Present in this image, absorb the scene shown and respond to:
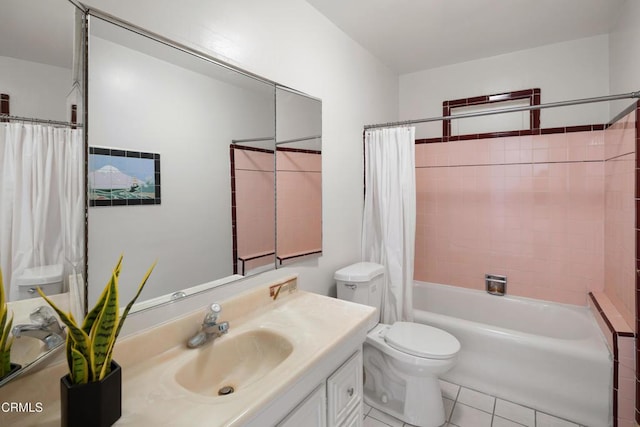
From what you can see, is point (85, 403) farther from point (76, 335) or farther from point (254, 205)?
point (254, 205)

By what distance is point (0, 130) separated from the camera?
25.9 inches

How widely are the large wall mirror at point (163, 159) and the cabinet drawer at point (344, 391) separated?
2.12 ft

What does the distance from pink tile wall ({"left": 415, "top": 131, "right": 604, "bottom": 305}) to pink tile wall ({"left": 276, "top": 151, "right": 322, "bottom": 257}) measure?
5.07 feet

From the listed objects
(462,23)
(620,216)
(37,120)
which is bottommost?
(620,216)

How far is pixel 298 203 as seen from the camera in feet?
6.15

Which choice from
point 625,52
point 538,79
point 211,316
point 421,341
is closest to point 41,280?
point 211,316

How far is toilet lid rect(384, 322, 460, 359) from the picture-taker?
180 cm

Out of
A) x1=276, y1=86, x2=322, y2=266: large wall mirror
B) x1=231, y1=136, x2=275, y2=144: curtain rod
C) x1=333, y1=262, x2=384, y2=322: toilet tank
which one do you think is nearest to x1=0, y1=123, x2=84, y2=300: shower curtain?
x1=231, y1=136, x2=275, y2=144: curtain rod

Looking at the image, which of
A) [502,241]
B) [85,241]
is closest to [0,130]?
[85,241]

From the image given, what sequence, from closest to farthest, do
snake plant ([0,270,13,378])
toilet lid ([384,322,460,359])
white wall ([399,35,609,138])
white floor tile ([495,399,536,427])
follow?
snake plant ([0,270,13,378])
toilet lid ([384,322,460,359])
white floor tile ([495,399,536,427])
white wall ([399,35,609,138])

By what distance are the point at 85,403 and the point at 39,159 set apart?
59 centimetres

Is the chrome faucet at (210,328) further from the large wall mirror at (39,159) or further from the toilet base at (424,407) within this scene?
the toilet base at (424,407)

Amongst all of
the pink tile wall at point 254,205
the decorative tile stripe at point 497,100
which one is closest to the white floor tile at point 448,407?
the pink tile wall at point 254,205

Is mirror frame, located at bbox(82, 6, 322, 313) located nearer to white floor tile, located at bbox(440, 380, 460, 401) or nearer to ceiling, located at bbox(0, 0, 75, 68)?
ceiling, located at bbox(0, 0, 75, 68)
